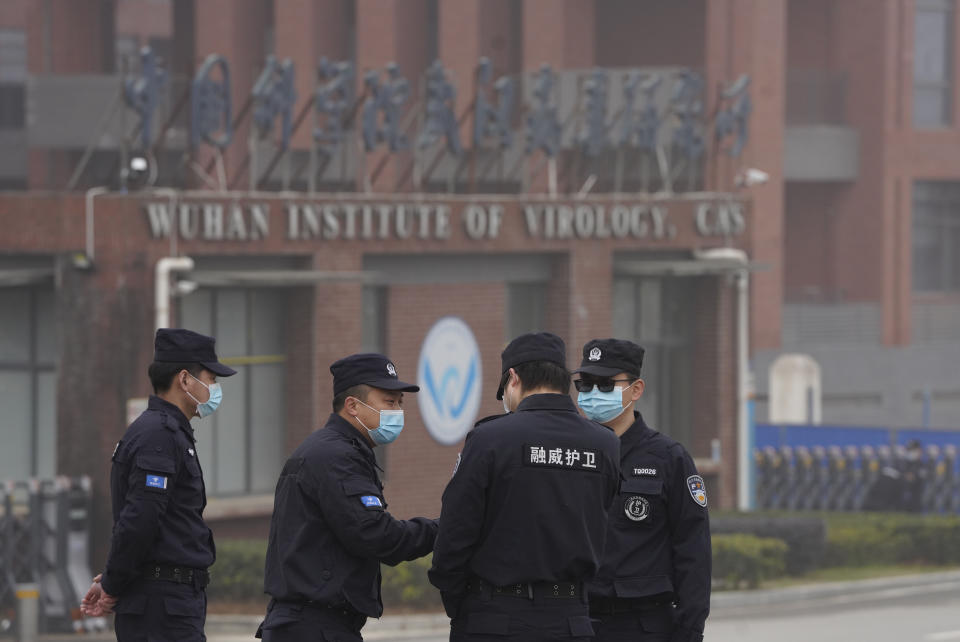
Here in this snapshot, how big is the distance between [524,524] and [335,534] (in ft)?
2.76

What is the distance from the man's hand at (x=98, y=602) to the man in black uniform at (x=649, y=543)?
7.11 feet

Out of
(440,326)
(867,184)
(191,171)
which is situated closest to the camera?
(191,171)

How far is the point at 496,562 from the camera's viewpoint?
7.36 m

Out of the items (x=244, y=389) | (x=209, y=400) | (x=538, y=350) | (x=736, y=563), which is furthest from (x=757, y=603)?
(x=538, y=350)

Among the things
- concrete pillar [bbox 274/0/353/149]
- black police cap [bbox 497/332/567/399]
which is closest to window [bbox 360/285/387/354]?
concrete pillar [bbox 274/0/353/149]

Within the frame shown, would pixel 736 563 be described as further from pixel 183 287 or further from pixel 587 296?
pixel 183 287

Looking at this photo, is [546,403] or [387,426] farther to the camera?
[387,426]

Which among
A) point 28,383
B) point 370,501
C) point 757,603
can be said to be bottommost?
point 757,603

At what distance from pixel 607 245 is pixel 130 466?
62.4 ft

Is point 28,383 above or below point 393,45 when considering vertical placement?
below

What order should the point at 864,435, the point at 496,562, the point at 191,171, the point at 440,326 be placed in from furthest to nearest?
the point at 864,435, the point at 440,326, the point at 191,171, the point at 496,562

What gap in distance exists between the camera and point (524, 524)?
736cm

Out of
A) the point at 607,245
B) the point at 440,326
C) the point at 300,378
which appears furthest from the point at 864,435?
the point at 300,378

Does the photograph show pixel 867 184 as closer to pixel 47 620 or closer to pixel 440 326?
pixel 440 326
